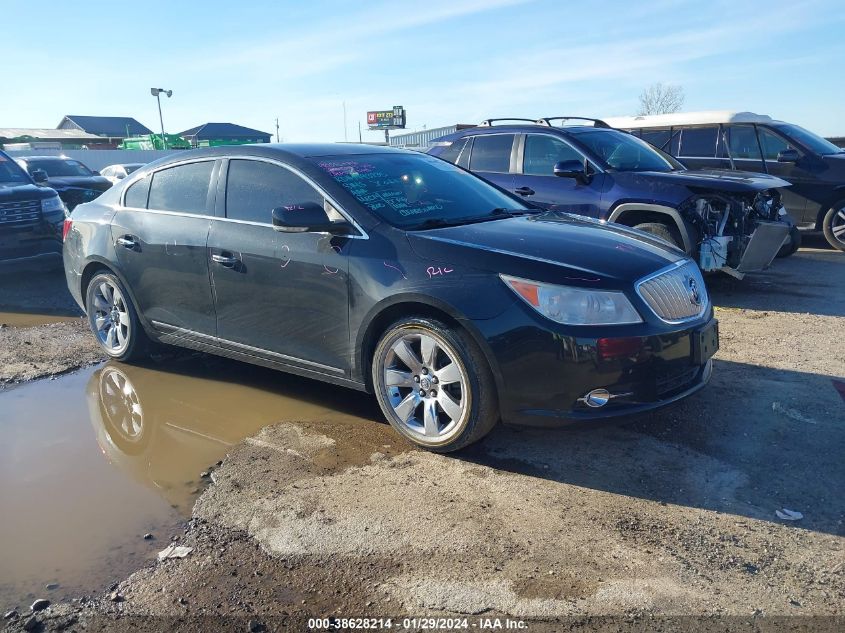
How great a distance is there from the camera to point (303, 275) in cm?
421

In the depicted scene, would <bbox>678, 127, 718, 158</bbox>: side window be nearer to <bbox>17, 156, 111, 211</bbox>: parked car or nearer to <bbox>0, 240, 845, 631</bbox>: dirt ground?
<bbox>0, 240, 845, 631</bbox>: dirt ground

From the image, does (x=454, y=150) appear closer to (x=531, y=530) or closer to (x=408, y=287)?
(x=408, y=287)

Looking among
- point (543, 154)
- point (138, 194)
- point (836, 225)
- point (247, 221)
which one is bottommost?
point (836, 225)

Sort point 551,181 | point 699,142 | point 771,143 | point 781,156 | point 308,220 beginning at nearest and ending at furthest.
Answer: point 308,220, point 551,181, point 781,156, point 771,143, point 699,142

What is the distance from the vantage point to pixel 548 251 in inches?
147

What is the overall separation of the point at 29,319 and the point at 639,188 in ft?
20.9

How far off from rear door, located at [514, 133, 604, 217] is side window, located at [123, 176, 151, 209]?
3.76 meters

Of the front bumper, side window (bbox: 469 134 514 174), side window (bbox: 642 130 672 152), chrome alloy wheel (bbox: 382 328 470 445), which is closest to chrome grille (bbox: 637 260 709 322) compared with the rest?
the front bumper

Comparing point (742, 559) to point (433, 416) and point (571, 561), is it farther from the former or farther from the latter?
point (433, 416)

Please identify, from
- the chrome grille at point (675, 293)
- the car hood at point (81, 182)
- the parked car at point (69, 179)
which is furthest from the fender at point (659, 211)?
the car hood at point (81, 182)

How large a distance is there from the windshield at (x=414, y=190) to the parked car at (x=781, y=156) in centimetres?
685

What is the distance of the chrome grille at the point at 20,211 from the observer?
28.5 ft

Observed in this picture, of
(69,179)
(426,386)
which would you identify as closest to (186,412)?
(426,386)

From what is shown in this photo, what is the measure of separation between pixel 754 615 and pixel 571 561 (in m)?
0.68
